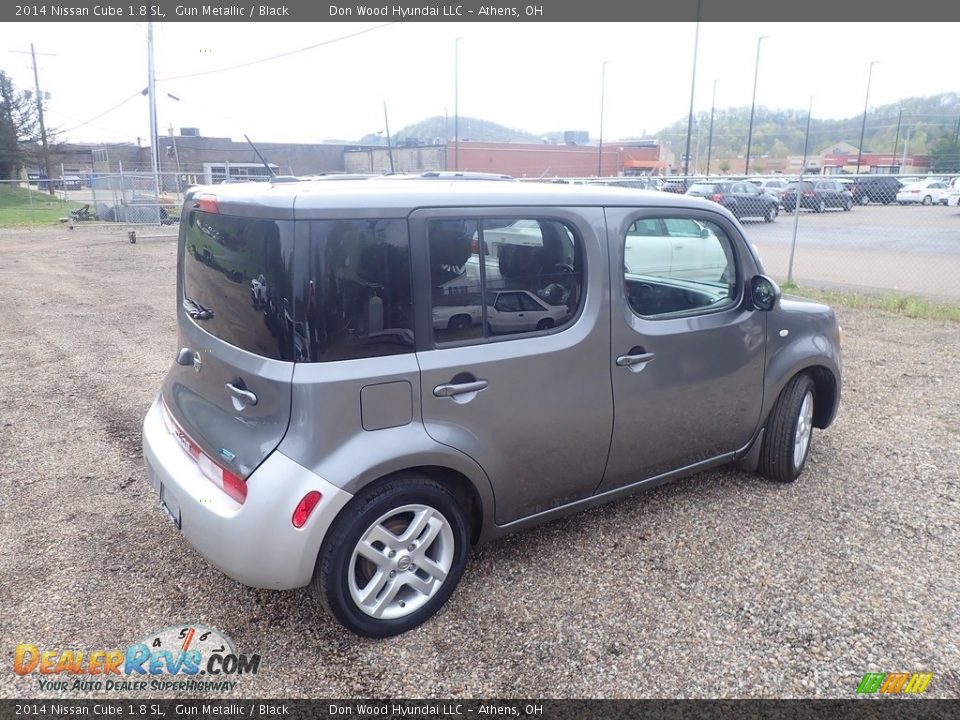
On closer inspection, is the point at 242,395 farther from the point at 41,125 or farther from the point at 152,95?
the point at 41,125

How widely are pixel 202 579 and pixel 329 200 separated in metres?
1.91

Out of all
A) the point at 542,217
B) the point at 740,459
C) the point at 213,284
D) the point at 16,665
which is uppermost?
the point at 542,217

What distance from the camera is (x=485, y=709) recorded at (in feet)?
8.34

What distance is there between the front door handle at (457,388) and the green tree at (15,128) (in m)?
53.3

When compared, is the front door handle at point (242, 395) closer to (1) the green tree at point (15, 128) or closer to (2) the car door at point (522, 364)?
(2) the car door at point (522, 364)

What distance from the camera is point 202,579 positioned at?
3.29 meters

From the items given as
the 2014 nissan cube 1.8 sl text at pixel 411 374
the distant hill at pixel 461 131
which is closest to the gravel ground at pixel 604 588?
the 2014 nissan cube 1.8 sl text at pixel 411 374

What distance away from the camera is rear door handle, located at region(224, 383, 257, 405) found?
2.68 metres

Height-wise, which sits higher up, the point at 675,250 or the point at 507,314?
the point at 675,250

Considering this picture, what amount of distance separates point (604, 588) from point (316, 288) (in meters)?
1.88

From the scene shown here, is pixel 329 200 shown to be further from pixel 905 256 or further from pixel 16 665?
pixel 905 256

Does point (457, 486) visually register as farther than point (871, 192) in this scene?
A: No

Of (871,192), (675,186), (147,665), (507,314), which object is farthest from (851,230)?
(147,665)

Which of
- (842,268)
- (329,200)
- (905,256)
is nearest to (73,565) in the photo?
(329,200)
